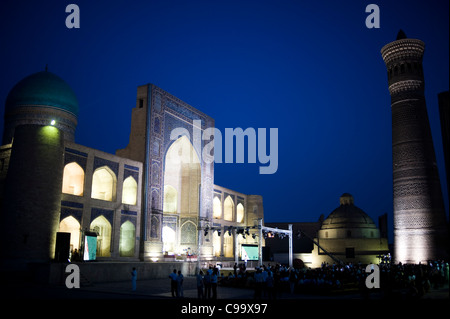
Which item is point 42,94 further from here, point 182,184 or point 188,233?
point 188,233

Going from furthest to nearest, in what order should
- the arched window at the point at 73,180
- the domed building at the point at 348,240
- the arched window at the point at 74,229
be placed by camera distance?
1. the domed building at the point at 348,240
2. the arched window at the point at 73,180
3. the arched window at the point at 74,229

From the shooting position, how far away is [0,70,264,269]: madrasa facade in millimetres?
14602

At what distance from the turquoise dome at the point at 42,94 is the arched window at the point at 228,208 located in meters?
13.0

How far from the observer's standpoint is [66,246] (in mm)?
14539

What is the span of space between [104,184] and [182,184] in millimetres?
6619

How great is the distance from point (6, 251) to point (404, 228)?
731 inches

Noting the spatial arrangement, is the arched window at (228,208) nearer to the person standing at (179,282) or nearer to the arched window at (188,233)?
the arched window at (188,233)

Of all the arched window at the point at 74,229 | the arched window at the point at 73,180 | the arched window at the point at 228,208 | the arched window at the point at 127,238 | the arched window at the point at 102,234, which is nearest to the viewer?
the arched window at the point at 74,229

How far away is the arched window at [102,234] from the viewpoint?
62.1 feet

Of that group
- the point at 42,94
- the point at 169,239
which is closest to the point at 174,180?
the point at 169,239

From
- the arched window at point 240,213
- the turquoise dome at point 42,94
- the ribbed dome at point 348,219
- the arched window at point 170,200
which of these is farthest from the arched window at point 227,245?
the turquoise dome at point 42,94

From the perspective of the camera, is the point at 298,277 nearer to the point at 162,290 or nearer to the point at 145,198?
the point at 162,290

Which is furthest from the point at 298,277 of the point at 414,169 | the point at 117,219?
the point at 414,169
